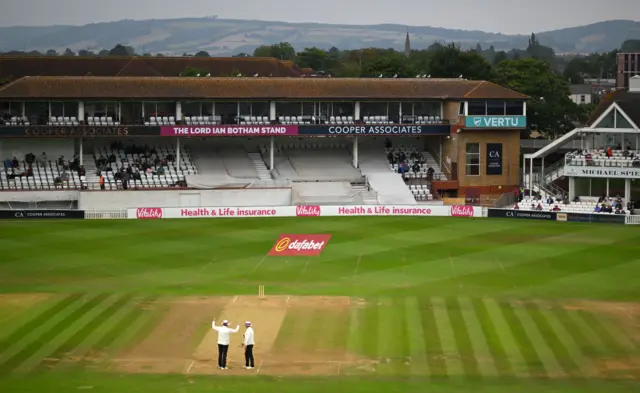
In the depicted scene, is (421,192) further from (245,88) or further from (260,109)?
(245,88)

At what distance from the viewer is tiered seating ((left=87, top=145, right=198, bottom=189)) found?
2312 inches

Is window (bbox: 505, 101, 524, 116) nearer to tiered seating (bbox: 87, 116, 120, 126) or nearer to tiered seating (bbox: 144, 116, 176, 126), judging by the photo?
tiered seating (bbox: 144, 116, 176, 126)

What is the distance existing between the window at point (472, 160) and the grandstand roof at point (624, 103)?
6.20 metres

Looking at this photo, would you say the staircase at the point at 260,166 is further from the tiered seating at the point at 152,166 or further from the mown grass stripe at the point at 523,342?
the mown grass stripe at the point at 523,342

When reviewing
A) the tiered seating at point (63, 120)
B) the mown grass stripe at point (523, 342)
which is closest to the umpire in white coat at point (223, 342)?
the mown grass stripe at point (523, 342)

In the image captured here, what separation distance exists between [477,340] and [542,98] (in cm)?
5644

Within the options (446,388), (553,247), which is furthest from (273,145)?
→ (446,388)

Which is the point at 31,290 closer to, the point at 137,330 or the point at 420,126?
the point at 137,330

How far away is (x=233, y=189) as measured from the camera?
57.9 m

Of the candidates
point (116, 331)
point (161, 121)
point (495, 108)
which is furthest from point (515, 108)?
point (116, 331)

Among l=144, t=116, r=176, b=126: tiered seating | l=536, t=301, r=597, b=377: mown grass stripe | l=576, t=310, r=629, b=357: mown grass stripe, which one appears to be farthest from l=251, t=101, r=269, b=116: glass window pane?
l=576, t=310, r=629, b=357: mown grass stripe

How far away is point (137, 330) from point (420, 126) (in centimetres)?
3464

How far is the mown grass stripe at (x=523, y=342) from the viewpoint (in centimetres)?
2670

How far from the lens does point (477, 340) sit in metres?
29.3
